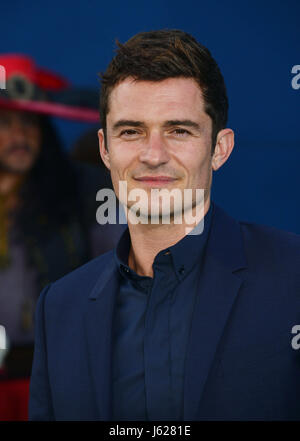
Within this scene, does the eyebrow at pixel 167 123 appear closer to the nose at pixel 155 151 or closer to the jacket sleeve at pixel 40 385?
the nose at pixel 155 151

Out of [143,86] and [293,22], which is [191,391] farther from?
[293,22]

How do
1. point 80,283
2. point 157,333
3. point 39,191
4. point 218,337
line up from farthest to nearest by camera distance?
1. point 39,191
2. point 80,283
3. point 157,333
4. point 218,337

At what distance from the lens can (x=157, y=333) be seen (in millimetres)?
1498

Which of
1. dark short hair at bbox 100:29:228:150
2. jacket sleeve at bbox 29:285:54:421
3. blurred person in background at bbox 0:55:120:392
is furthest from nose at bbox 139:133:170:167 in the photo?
blurred person in background at bbox 0:55:120:392

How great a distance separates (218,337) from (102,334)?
0.40 m

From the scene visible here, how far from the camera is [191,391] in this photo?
1.35 m

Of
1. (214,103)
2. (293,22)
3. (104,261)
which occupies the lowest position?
(104,261)

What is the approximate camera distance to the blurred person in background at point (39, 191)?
2.27 meters

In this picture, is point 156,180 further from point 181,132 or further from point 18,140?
point 18,140

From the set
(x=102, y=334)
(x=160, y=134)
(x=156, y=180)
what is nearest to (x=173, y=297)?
(x=102, y=334)

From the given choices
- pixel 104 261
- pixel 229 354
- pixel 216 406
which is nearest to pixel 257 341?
pixel 229 354

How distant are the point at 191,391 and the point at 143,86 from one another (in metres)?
0.94

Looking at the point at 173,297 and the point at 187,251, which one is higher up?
the point at 187,251

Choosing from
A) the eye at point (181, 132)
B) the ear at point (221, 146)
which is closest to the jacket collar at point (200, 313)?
the ear at point (221, 146)
